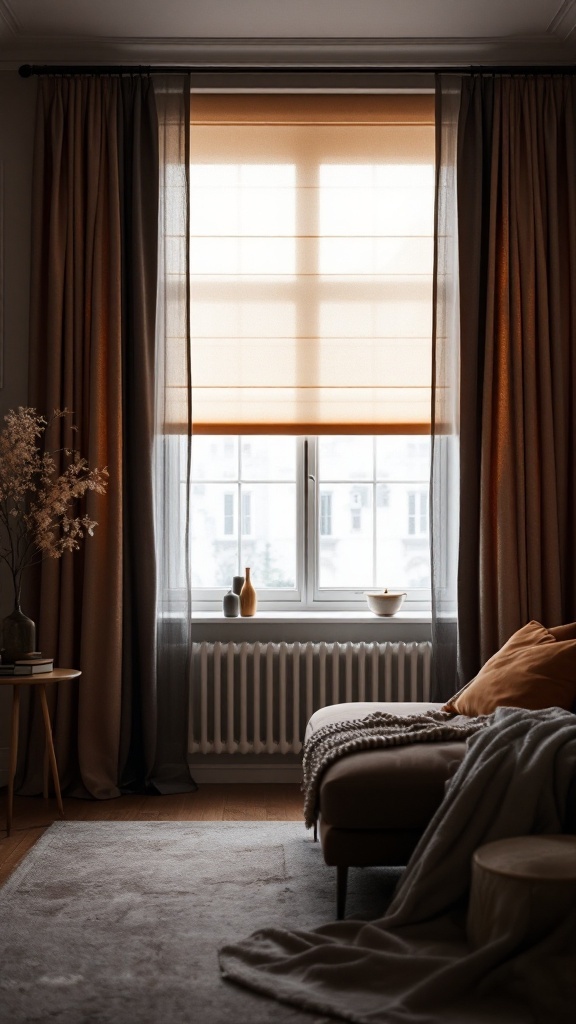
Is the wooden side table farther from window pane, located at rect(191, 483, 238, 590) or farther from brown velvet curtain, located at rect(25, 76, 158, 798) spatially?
window pane, located at rect(191, 483, 238, 590)

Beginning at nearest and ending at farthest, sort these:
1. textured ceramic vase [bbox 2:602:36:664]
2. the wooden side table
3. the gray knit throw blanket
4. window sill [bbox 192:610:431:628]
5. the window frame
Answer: the gray knit throw blanket, the wooden side table, textured ceramic vase [bbox 2:602:36:664], window sill [bbox 192:610:431:628], the window frame

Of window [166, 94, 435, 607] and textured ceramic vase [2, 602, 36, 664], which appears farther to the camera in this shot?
window [166, 94, 435, 607]

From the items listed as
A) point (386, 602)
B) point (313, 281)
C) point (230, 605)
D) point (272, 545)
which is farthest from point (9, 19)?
point (386, 602)

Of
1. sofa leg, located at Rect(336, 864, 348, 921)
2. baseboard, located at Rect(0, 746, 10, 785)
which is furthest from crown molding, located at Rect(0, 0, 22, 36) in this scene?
sofa leg, located at Rect(336, 864, 348, 921)

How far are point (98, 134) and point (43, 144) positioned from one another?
26cm

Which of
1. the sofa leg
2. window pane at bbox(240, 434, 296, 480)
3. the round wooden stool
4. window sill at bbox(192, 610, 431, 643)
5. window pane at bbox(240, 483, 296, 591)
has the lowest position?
the sofa leg

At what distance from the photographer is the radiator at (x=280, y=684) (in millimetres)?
4520

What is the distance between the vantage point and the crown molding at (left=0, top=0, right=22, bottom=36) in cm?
412

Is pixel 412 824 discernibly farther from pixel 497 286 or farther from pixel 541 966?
pixel 497 286

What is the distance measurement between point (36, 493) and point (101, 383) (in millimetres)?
594

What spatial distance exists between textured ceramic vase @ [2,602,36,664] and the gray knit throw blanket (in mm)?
1322

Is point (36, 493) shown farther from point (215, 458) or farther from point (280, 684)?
point (280, 684)

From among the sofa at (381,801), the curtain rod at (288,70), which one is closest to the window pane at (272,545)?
the sofa at (381,801)

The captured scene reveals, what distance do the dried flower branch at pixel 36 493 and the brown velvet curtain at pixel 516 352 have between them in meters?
1.76
